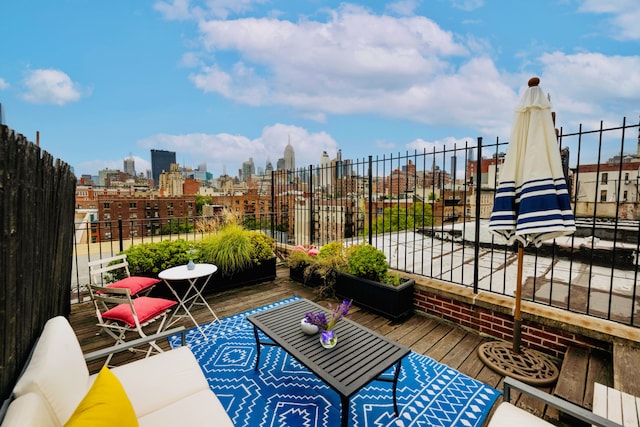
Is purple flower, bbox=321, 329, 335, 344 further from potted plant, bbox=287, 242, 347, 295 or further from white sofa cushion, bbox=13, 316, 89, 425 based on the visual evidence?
potted plant, bbox=287, 242, 347, 295

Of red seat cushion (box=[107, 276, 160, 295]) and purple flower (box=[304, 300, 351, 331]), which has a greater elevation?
purple flower (box=[304, 300, 351, 331])

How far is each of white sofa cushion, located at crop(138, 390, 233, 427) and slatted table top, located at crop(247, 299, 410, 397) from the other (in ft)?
2.02

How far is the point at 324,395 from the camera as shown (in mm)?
2336

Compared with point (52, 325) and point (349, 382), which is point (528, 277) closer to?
point (349, 382)

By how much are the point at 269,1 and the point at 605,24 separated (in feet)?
20.5

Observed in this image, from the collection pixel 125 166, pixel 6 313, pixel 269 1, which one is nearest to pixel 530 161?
pixel 6 313

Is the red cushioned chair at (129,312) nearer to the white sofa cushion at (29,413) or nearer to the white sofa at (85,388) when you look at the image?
the white sofa at (85,388)

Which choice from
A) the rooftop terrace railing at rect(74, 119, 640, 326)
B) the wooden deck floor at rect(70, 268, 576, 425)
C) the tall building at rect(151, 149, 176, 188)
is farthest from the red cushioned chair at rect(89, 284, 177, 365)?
the tall building at rect(151, 149, 176, 188)

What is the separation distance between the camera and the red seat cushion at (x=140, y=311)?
2.60m

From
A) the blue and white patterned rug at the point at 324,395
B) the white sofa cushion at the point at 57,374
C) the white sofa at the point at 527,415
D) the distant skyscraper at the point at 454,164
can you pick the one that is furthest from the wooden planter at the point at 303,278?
the white sofa cushion at the point at 57,374

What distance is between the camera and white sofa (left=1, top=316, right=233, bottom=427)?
1.09 meters

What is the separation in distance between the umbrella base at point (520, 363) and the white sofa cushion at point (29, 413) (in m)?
3.24

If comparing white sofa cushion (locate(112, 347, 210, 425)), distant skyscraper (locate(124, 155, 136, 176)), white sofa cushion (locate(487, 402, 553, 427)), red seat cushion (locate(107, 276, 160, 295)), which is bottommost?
white sofa cushion (locate(487, 402, 553, 427))

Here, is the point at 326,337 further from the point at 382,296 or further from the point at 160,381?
the point at 382,296
